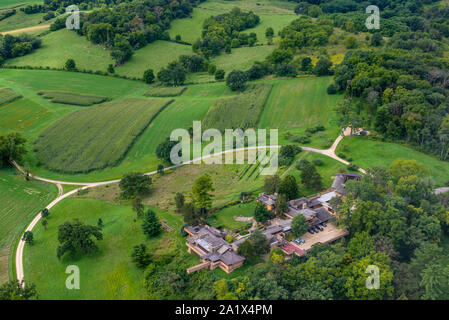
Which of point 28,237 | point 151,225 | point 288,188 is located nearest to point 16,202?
point 28,237

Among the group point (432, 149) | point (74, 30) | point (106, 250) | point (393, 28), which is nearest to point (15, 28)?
point (74, 30)

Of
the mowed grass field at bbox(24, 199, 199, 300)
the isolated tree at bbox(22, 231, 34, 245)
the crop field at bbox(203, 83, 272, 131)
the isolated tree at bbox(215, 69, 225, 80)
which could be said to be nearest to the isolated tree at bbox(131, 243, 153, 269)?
the mowed grass field at bbox(24, 199, 199, 300)

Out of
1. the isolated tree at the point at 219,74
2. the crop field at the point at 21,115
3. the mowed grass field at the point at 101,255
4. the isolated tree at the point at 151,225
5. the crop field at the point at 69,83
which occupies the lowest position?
the mowed grass field at the point at 101,255

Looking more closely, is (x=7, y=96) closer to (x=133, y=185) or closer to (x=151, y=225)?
(x=133, y=185)

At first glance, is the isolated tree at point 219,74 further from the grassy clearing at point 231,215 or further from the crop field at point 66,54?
the grassy clearing at point 231,215

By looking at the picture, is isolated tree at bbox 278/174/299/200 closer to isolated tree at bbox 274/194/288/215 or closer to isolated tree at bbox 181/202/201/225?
isolated tree at bbox 274/194/288/215

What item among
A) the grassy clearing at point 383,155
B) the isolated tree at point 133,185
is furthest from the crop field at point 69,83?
the grassy clearing at point 383,155

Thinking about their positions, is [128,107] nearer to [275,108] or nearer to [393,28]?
[275,108]
